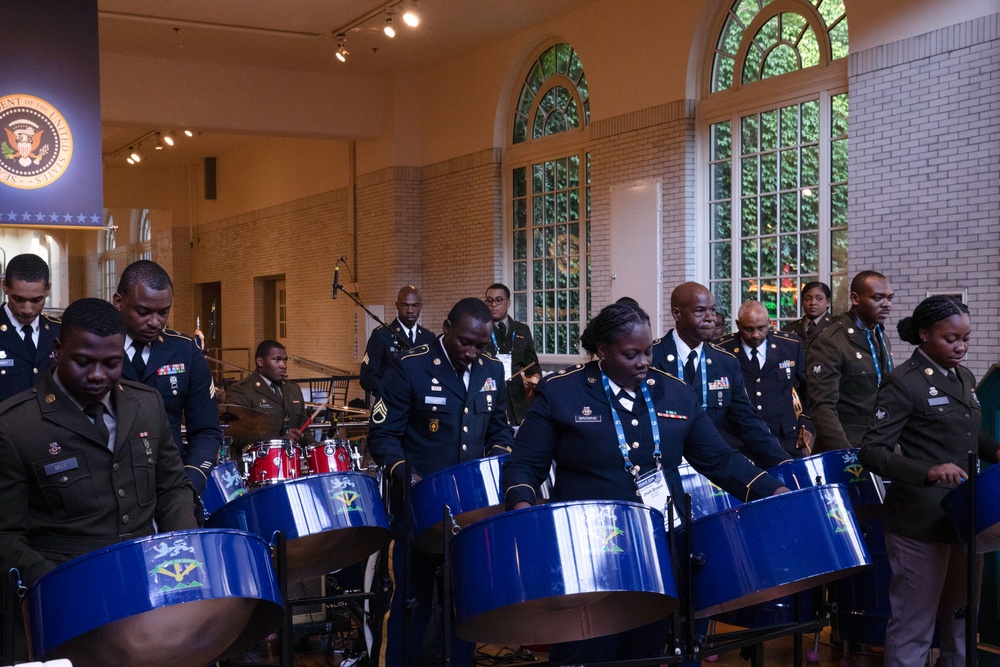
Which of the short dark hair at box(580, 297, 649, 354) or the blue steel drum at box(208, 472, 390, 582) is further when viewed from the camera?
the blue steel drum at box(208, 472, 390, 582)

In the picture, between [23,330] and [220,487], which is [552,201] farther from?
[220,487]

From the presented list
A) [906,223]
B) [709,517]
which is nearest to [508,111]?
[906,223]

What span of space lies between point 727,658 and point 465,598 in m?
2.07

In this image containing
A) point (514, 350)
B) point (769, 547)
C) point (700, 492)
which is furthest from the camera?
point (514, 350)

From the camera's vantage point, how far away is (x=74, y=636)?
185 cm

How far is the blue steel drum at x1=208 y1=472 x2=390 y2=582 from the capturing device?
2619 millimetres

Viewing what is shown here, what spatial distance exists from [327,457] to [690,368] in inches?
55.9

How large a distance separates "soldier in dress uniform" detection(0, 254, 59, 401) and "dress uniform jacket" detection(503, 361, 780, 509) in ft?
7.01

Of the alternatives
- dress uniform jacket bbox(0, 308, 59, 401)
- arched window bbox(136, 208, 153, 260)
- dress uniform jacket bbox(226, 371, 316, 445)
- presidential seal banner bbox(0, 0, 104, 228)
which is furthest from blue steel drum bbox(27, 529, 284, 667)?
arched window bbox(136, 208, 153, 260)

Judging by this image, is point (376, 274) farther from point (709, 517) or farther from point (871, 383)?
point (709, 517)

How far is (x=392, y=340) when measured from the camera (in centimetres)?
638

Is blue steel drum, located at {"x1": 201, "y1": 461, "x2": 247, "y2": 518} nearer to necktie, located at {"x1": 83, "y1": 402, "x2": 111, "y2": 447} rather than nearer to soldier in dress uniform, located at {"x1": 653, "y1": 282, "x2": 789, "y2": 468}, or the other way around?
necktie, located at {"x1": 83, "y1": 402, "x2": 111, "y2": 447}

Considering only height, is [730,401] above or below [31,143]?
below

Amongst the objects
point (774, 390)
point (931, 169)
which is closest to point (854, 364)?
point (774, 390)
